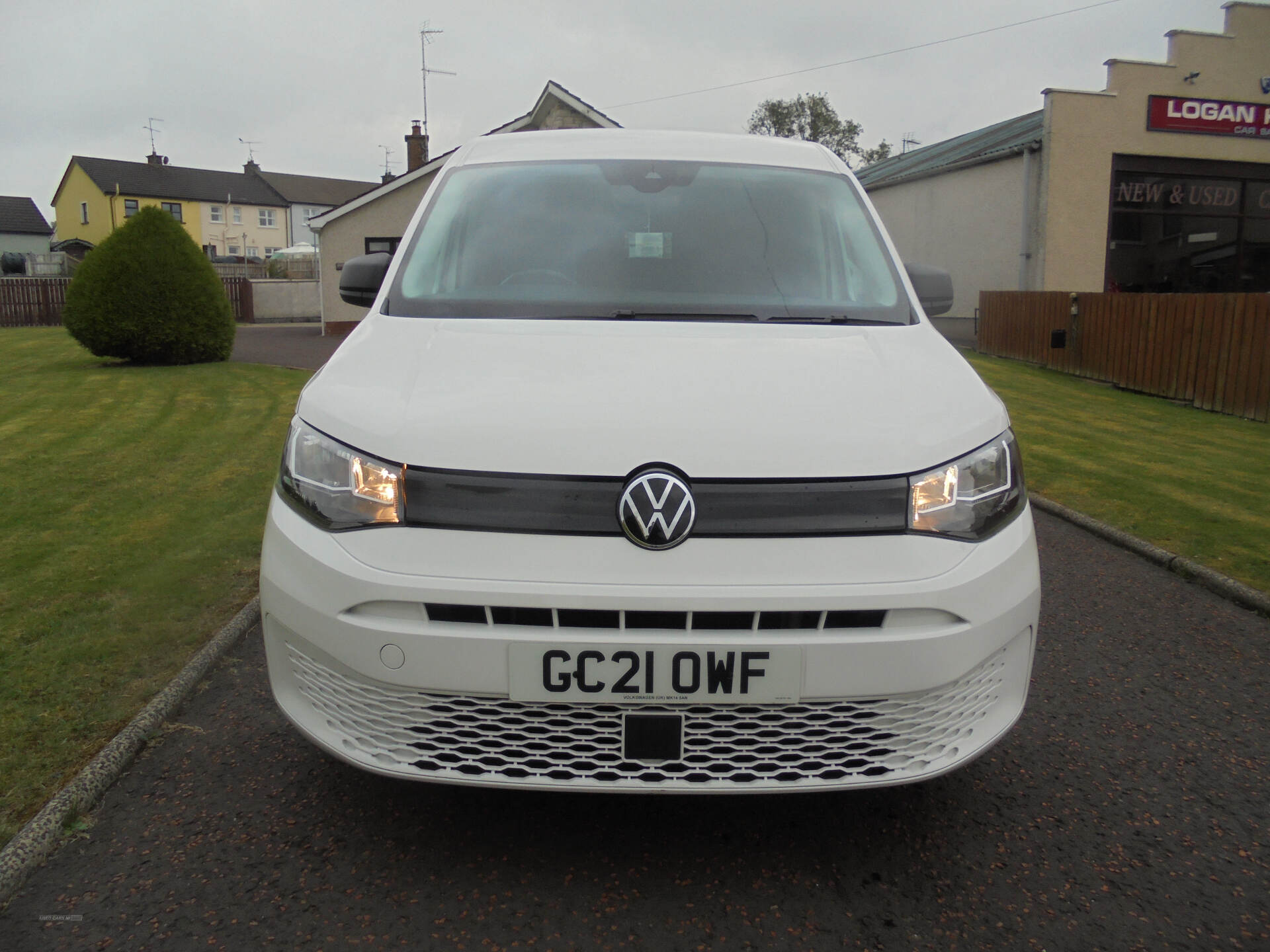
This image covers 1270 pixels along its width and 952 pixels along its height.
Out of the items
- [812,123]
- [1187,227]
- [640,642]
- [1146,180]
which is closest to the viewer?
[640,642]

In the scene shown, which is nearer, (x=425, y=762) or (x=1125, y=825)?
(x=425, y=762)

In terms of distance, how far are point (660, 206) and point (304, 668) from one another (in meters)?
2.06

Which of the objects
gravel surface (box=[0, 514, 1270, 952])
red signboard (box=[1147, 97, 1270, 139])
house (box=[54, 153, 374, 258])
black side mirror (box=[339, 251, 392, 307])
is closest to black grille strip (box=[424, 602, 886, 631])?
gravel surface (box=[0, 514, 1270, 952])

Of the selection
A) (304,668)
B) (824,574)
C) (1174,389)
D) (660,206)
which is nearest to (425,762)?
(304,668)

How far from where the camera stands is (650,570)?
2.28 meters

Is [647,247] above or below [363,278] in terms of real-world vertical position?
above

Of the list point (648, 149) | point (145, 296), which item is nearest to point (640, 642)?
point (648, 149)

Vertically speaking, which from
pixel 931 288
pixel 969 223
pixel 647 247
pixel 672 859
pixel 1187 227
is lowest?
pixel 672 859

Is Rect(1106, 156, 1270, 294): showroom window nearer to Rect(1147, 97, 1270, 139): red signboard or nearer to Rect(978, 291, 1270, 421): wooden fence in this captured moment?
Rect(1147, 97, 1270, 139): red signboard

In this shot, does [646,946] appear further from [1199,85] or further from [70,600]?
[1199,85]

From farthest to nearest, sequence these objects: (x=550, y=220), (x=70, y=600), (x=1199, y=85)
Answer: (x=1199, y=85)
(x=70, y=600)
(x=550, y=220)

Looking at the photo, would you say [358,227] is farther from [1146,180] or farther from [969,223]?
[1146,180]

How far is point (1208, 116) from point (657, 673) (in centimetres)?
2516

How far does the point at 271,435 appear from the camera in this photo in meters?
9.89
